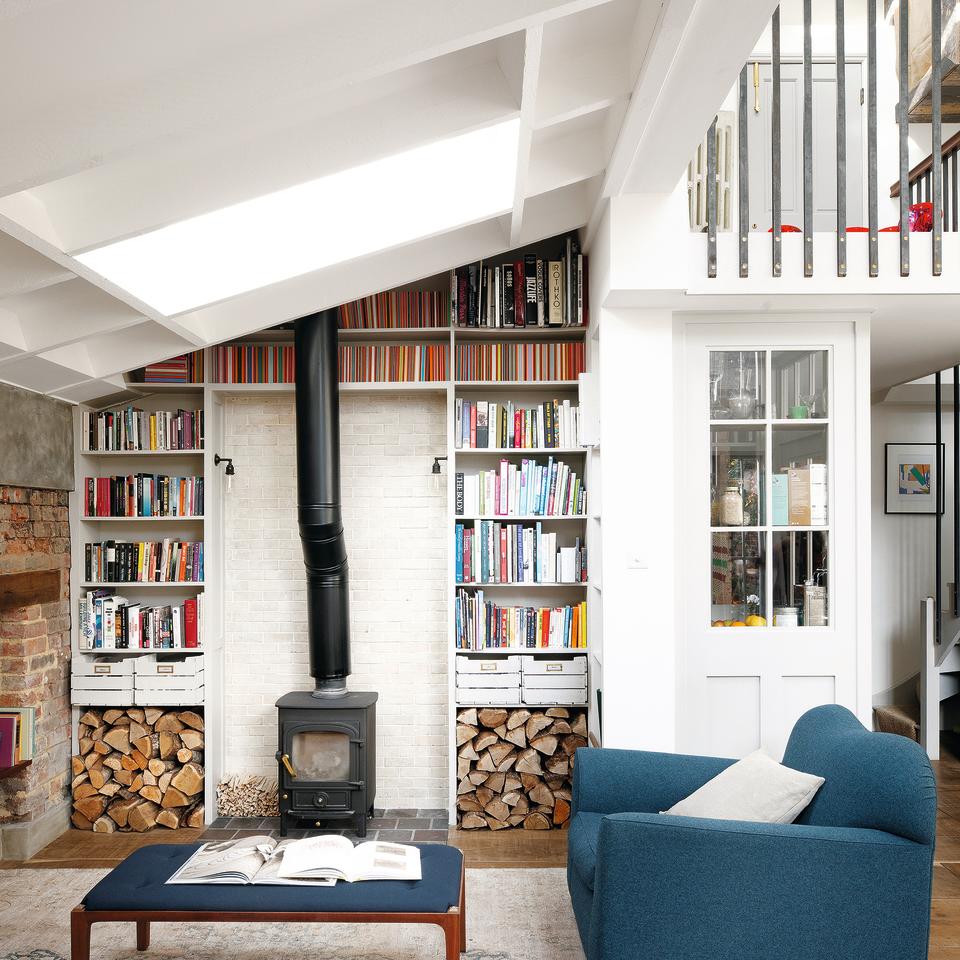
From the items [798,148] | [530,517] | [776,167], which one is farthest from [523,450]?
[798,148]

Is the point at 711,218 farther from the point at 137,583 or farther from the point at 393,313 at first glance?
the point at 137,583

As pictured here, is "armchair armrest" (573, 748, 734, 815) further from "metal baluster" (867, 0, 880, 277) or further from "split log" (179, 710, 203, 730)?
"split log" (179, 710, 203, 730)

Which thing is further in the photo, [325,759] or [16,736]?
[325,759]

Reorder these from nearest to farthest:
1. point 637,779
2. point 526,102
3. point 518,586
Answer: point 526,102, point 637,779, point 518,586

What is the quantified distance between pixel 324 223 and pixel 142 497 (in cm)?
202

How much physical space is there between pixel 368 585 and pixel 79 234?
2588mm

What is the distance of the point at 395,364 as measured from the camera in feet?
14.1

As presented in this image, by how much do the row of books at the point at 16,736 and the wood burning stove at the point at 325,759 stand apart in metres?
1.07

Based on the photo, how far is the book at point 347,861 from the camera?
2516 mm

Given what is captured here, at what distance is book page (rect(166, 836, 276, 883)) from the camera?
8.20 feet

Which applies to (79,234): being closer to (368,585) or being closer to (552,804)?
(368,585)

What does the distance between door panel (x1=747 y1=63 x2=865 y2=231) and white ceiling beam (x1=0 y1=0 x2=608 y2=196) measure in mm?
3895

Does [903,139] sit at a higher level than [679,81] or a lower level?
higher

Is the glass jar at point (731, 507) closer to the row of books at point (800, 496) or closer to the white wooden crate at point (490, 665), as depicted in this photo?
the row of books at point (800, 496)
